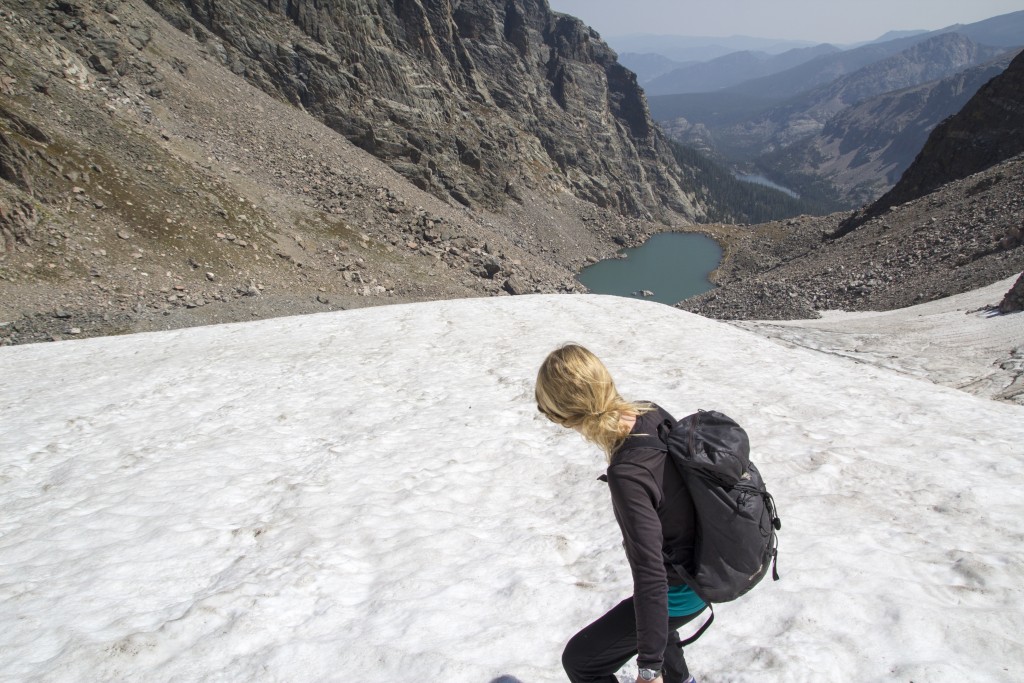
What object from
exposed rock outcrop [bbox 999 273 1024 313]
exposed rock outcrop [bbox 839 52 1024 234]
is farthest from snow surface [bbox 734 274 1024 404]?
exposed rock outcrop [bbox 839 52 1024 234]

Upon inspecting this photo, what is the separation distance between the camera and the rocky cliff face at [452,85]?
66938mm

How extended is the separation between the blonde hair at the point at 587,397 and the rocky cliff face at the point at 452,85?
2873 inches

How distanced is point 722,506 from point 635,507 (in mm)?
476

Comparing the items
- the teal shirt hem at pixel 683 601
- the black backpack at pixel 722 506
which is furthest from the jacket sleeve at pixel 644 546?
the teal shirt hem at pixel 683 601

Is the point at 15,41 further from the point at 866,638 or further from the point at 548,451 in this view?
the point at 866,638

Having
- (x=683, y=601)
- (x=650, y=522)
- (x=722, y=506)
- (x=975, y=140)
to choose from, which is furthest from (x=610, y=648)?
(x=975, y=140)

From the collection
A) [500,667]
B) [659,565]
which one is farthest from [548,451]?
[659,565]

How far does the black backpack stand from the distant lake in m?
82.1

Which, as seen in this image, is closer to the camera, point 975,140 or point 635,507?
point 635,507

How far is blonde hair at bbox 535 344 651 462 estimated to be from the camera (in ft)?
11.1

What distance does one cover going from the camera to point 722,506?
3131 mm

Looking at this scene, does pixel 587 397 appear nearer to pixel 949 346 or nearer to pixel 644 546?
pixel 644 546

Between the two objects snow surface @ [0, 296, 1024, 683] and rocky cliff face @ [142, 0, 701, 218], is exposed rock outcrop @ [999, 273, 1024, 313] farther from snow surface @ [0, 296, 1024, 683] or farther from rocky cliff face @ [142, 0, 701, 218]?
rocky cliff face @ [142, 0, 701, 218]

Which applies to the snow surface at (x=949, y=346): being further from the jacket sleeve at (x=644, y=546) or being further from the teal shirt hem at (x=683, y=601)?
the jacket sleeve at (x=644, y=546)
